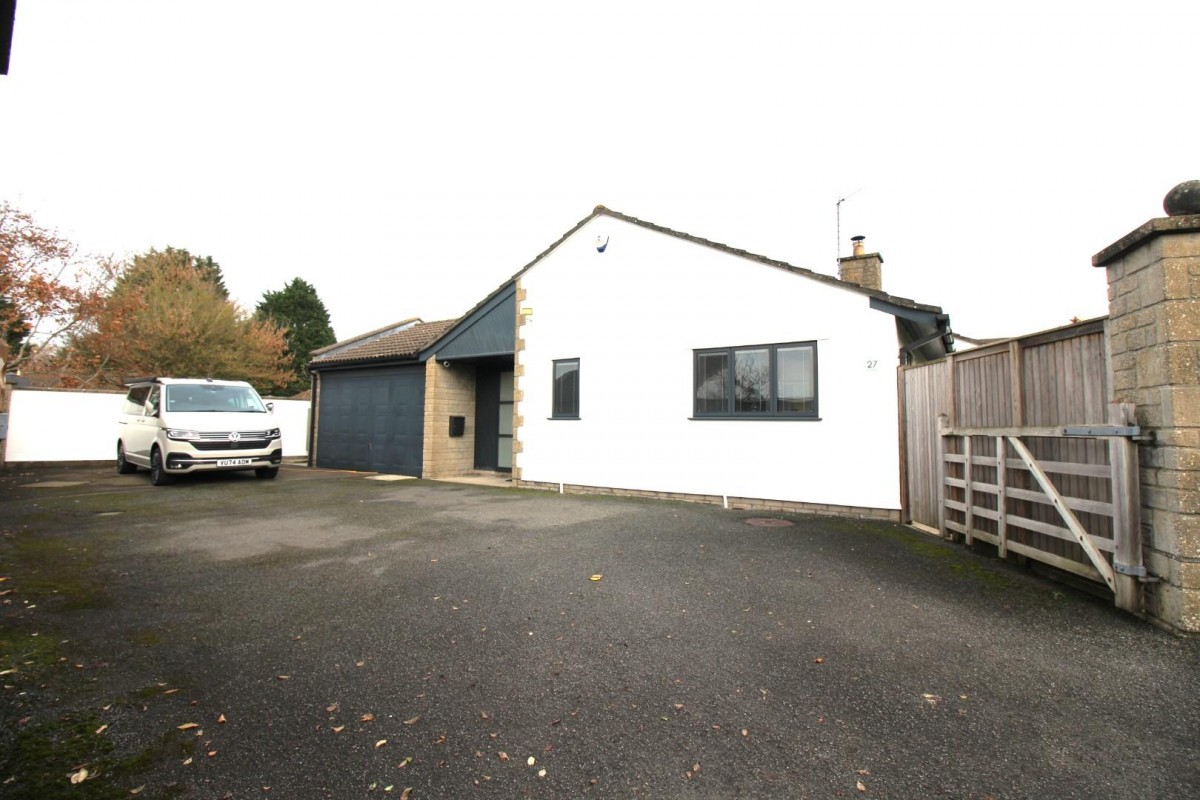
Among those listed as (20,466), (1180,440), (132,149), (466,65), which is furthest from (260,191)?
(1180,440)

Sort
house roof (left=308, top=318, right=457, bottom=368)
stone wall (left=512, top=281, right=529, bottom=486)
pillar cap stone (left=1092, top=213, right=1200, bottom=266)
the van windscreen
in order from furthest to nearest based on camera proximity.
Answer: house roof (left=308, top=318, right=457, bottom=368), stone wall (left=512, top=281, right=529, bottom=486), the van windscreen, pillar cap stone (left=1092, top=213, right=1200, bottom=266)

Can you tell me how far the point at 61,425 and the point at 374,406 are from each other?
8.12 m

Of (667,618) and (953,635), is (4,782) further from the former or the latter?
(953,635)

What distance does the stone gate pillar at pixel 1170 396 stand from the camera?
338 cm

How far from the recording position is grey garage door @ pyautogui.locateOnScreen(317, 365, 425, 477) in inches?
512

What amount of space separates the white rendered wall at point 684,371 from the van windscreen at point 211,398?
6.24 metres

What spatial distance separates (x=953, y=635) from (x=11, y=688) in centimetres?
543

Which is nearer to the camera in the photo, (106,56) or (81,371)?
(106,56)

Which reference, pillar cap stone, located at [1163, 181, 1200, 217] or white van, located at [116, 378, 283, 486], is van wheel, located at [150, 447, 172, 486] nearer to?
white van, located at [116, 378, 283, 486]

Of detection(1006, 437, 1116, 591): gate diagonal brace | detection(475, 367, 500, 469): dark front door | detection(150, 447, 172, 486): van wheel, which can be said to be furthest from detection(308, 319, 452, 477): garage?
detection(1006, 437, 1116, 591): gate diagonal brace

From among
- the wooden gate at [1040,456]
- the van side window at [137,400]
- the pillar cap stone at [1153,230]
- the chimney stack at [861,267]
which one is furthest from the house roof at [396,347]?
the pillar cap stone at [1153,230]

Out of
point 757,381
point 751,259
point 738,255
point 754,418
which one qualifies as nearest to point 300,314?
point 738,255

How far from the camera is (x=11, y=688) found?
2592 mm

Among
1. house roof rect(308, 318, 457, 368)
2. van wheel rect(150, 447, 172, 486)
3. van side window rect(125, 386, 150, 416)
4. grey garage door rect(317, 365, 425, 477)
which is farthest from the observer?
Result: house roof rect(308, 318, 457, 368)
